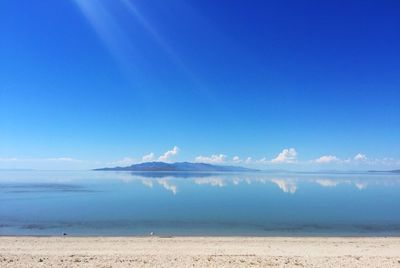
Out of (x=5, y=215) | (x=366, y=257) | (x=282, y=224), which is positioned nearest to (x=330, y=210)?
(x=282, y=224)

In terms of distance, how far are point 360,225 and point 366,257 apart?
1505 centimetres

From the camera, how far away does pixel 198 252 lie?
1752cm

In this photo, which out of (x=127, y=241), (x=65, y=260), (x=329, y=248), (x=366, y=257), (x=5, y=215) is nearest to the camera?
(x=65, y=260)

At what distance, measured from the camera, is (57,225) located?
28641mm

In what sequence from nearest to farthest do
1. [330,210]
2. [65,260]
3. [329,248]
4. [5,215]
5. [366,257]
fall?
1. [65,260]
2. [366,257]
3. [329,248]
4. [5,215]
5. [330,210]

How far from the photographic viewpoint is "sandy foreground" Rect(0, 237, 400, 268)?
48.4 feet

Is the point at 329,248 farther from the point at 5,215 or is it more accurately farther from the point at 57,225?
the point at 5,215

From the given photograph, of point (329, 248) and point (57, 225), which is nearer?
point (329, 248)

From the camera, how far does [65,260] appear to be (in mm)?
14969

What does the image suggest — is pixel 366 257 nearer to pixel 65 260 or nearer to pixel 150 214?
pixel 65 260

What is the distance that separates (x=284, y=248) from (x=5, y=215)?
26434 millimetres

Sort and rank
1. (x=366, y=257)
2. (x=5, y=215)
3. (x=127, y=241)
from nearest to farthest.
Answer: (x=366, y=257), (x=127, y=241), (x=5, y=215)

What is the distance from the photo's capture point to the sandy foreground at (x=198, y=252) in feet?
48.4

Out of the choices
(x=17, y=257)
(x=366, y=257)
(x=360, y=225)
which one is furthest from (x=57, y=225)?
(x=360, y=225)
